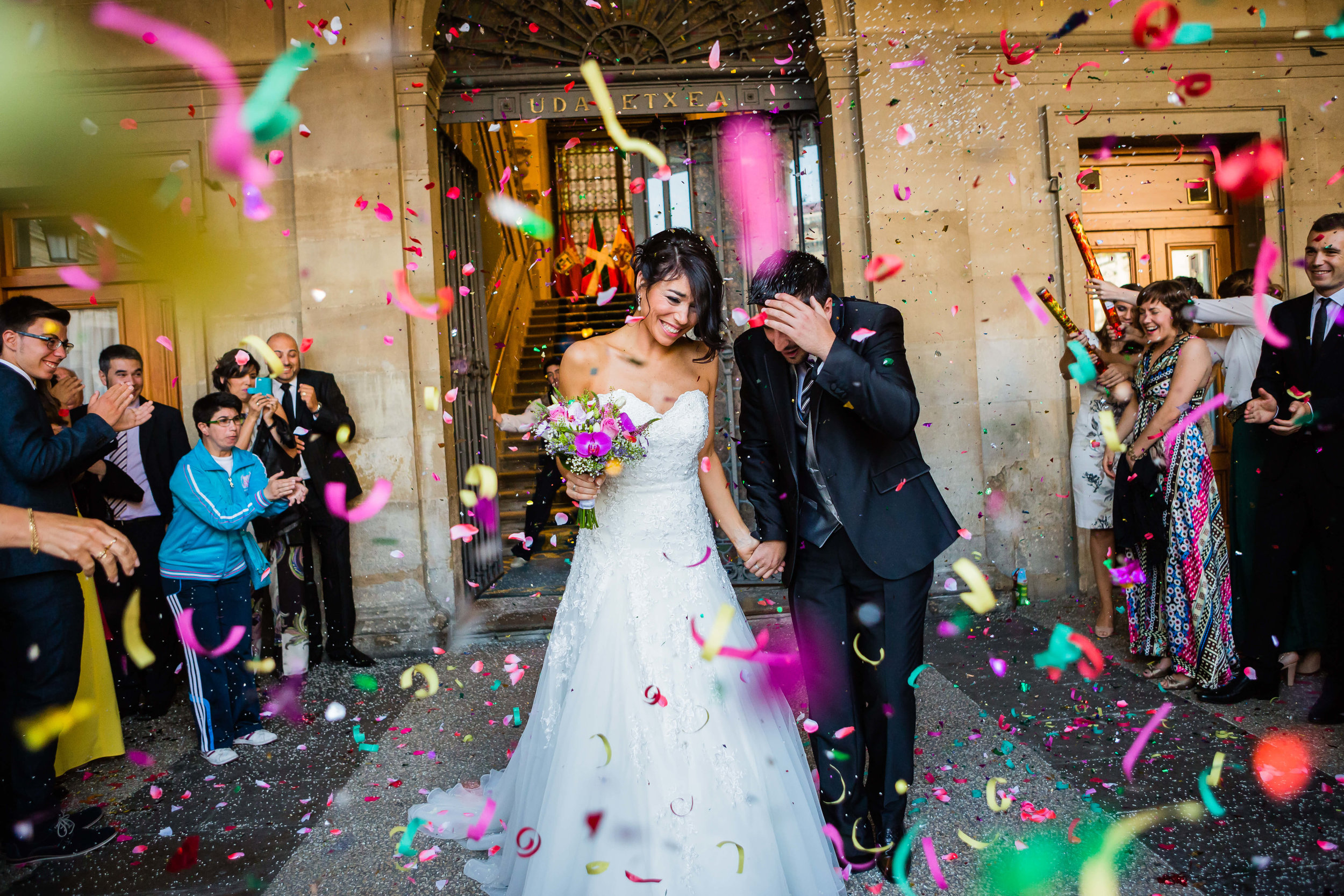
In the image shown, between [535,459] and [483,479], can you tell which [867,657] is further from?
[535,459]

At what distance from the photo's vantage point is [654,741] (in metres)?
2.54

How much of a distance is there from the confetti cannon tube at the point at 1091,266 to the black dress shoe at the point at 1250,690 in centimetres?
214

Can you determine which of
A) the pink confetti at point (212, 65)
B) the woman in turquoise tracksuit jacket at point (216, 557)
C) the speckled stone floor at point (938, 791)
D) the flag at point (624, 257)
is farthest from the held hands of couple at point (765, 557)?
the flag at point (624, 257)

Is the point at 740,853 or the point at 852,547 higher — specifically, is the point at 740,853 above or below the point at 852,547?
below

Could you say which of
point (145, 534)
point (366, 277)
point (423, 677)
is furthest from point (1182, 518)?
point (145, 534)

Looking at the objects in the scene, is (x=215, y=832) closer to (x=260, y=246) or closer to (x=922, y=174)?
(x=260, y=246)

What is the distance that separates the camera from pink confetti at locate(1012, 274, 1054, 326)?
19.4 feet

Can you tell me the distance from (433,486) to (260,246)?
2077mm

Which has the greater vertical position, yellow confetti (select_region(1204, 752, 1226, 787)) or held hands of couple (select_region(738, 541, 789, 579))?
held hands of couple (select_region(738, 541, 789, 579))

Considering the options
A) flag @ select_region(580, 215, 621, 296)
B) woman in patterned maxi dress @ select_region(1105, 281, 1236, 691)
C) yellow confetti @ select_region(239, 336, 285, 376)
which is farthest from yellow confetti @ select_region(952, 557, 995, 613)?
flag @ select_region(580, 215, 621, 296)

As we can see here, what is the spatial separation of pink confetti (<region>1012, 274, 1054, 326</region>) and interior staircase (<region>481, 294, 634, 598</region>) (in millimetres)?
3184

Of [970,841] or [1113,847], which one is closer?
[1113,847]

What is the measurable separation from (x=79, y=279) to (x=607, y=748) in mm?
5759

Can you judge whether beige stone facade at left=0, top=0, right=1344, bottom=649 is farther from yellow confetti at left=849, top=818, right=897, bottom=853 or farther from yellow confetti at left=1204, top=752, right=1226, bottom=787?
yellow confetti at left=849, top=818, right=897, bottom=853
